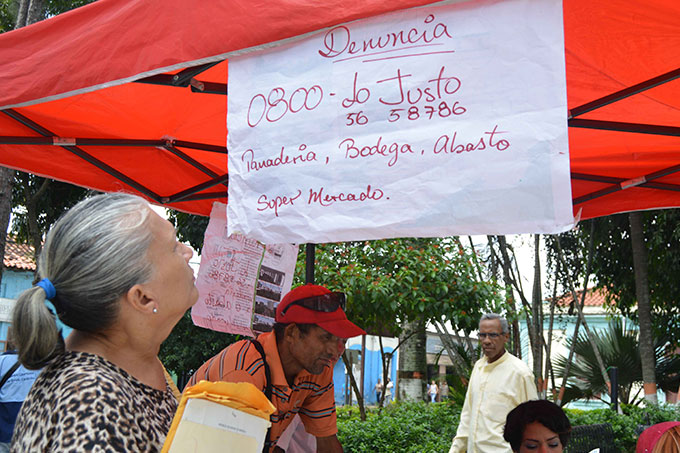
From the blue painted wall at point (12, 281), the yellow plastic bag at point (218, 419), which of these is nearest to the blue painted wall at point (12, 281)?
the blue painted wall at point (12, 281)

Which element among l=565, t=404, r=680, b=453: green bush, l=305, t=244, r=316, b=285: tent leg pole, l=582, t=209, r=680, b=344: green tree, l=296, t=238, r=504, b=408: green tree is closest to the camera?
l=305, t=244, r=316, b=285: tent leg pole

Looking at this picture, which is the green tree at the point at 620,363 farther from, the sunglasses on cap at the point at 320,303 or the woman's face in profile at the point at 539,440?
the sunglasses on cap at the point at 320,303

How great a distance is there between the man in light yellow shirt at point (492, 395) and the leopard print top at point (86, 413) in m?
3.39

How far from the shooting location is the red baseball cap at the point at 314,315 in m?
2.97

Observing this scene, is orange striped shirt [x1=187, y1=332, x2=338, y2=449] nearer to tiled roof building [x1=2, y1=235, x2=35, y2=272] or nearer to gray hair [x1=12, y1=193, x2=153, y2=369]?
gray hair [x1=12, y1=193, x2=153, y2=369]

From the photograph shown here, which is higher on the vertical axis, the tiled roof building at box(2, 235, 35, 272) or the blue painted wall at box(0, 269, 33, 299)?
the tiled roof building at box(2, 235, 35, 272)

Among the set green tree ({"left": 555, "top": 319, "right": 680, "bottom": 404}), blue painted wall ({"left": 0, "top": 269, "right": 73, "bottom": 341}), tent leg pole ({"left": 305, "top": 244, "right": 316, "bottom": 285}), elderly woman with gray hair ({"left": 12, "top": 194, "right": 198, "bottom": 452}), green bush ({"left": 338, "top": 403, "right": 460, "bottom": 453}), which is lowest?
green bush ({"left": 338, "top": 403, "right": 460, "bottom": 453})

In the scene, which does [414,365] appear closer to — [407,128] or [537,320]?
[537,320]

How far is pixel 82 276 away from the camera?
50.5 inches

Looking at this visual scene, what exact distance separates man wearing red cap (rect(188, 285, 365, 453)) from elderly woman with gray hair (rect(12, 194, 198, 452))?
1331 millimetres

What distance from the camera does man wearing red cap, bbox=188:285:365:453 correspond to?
2.76 m

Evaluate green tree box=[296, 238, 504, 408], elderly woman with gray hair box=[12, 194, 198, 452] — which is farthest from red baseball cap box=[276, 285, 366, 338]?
green tree box=[296, 238, 504, 408]

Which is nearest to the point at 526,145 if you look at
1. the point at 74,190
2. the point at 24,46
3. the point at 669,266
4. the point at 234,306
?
the point at 24,46

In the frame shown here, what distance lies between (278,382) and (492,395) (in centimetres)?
207
